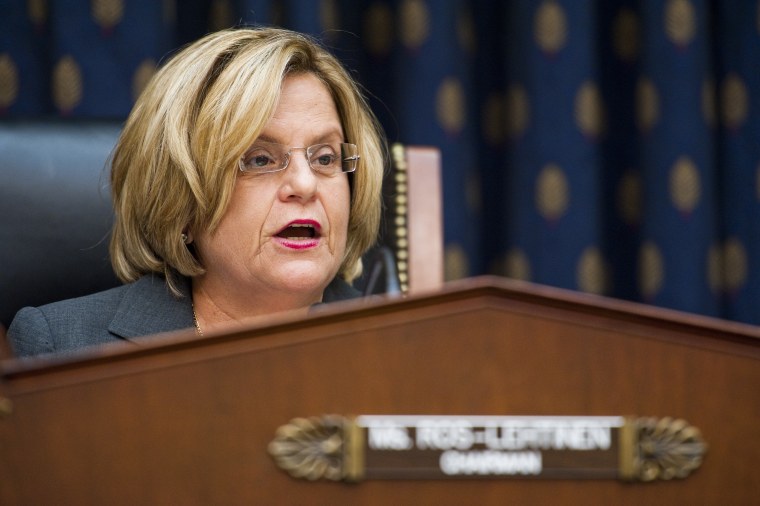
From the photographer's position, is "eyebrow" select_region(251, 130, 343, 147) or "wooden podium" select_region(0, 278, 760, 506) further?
"eyebrow" select_region(251, 130, 343, 147)

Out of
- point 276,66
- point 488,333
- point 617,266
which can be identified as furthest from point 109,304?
point 617,266

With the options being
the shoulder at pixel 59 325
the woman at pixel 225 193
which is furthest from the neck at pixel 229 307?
the shoulder at pixel 59 325

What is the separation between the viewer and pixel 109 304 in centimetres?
133

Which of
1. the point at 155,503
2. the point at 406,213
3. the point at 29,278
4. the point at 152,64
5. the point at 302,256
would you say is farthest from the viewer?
the point at 152,64

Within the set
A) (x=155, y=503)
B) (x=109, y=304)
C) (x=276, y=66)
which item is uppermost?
(x=276, y=66)

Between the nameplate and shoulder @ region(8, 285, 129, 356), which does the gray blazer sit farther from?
the nameplate

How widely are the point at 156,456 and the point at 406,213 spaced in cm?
113

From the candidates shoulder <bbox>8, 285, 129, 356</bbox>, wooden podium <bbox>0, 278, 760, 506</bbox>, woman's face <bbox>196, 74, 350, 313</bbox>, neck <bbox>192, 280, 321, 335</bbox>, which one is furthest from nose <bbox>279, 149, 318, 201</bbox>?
wooden podium <bbox>0, 278, 760, 506</bbox>

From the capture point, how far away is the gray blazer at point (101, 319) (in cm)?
125

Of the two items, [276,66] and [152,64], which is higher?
[152,64]

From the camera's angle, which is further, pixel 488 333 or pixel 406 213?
pixel 406 213

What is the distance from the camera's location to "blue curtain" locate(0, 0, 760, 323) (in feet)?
6.77

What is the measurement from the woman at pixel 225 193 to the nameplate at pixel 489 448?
73 centimetres

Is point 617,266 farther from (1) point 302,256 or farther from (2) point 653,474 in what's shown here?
(2) point 653,474
